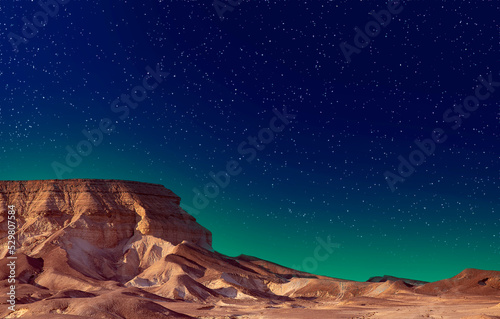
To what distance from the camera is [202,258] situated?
83375 mm

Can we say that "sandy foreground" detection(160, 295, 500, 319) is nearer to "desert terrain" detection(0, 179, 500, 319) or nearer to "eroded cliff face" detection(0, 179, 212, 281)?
"desert terrain" detection(0, 179, 500, 319)

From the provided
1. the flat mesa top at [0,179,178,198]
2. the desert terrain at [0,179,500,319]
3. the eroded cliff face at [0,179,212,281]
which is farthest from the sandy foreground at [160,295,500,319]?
the flat mesa top at [0,179,178,198]

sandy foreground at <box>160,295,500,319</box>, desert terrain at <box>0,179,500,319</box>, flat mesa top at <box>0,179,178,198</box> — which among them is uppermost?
flat mesa top at <box>0,179,178,198</box>

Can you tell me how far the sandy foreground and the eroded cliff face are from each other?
29.1m

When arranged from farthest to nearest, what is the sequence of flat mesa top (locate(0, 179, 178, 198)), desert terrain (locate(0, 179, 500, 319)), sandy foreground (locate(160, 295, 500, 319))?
flat mesa top (locate(0, 179, 178, 198)) < desert terrain (locate(0, 179, 500, 319)) < sandy foreground (locate(160, 295, 500, 319))

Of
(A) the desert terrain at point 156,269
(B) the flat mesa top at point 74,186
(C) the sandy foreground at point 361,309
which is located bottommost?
(C) the sandy foreground at point 361,309

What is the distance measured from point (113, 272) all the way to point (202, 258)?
1486 centimetres

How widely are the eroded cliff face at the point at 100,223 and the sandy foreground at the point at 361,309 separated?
95.4 ft

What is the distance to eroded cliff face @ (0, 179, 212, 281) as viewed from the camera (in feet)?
269

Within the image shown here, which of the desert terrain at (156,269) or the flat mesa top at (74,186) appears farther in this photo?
the flat mesa top at (74,186)

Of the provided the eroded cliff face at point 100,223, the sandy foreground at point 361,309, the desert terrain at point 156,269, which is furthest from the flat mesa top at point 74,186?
the sandy foreground at point 361,309

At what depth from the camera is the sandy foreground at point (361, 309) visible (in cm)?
4159

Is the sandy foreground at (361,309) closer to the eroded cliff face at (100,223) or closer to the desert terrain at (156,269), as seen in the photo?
the desert terrain at (156,269)

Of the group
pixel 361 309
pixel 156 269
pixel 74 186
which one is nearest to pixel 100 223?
pixel 74 186
